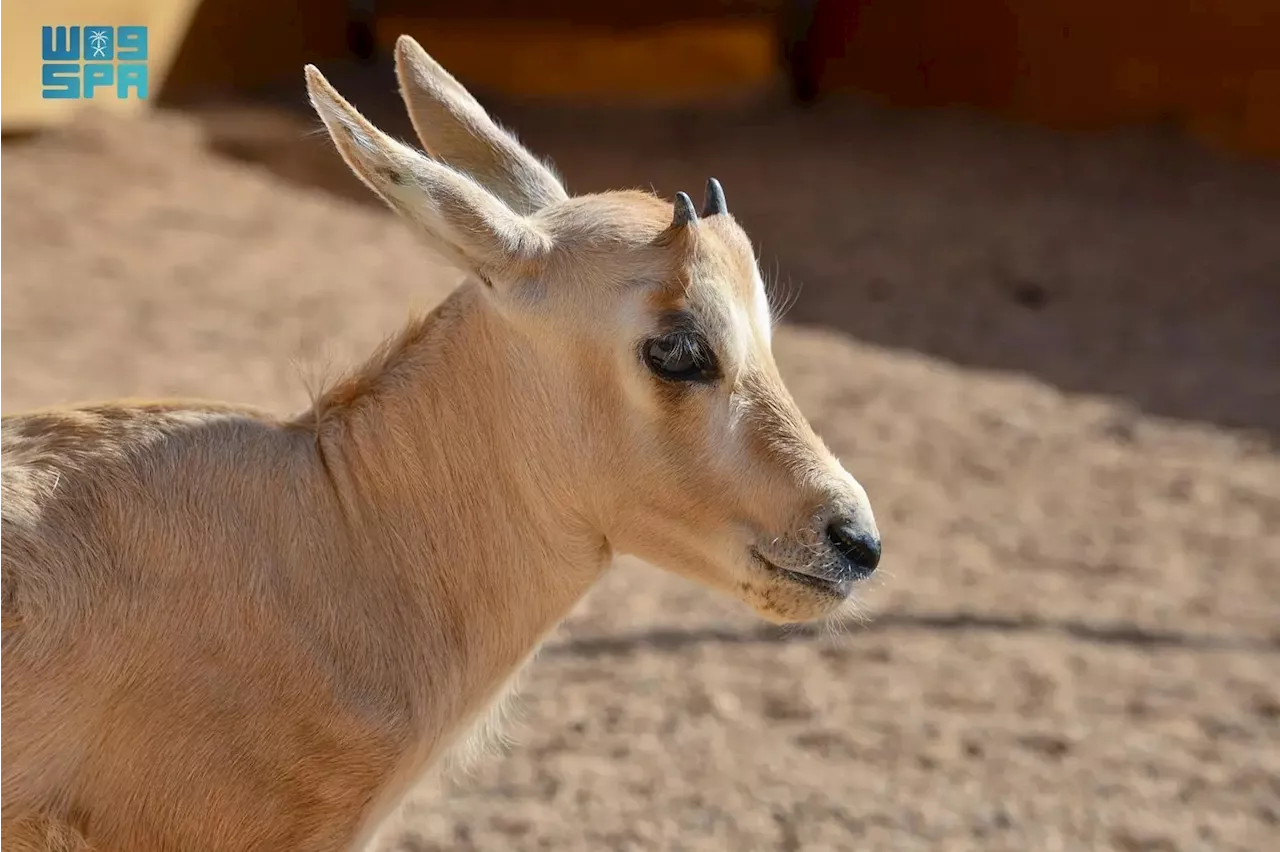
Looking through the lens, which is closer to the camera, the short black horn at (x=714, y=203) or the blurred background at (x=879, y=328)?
the short black horn at (x=714, y=203)

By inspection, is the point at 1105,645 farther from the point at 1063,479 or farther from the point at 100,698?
the point at 100,698

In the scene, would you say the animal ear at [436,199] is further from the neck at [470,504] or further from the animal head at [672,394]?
the neck at [470,504]

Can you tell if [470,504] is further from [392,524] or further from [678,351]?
[678,351]

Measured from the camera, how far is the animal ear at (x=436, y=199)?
120 inches

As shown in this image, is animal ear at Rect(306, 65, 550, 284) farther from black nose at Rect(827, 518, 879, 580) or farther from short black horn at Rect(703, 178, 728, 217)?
black nose at Rect(827, 518, 879, 580)

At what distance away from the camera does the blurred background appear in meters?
5.18

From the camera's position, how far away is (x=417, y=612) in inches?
134

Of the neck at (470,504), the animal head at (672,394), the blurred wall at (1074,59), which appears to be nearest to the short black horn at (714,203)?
the animal head at (672,394)

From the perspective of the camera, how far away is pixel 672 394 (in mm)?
3266

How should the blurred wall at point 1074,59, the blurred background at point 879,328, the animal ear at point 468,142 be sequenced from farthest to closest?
the blurred wall at point 1074,59 < the blurred background at point 879,328 < the animal ear at point 468,142

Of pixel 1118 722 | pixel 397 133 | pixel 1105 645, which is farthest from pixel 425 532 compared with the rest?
pixel 397 133

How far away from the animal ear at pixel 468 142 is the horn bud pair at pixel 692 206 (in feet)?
1.43

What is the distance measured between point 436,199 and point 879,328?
23.0 feet

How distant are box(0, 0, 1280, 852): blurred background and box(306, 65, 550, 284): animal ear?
68 centimetres
